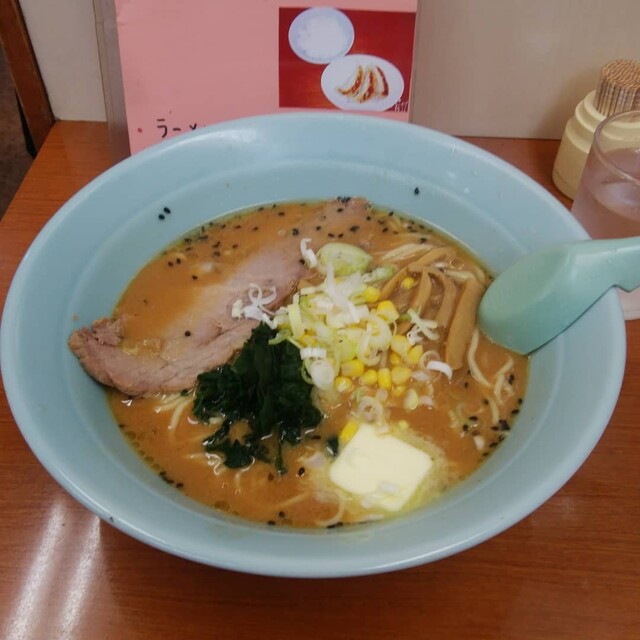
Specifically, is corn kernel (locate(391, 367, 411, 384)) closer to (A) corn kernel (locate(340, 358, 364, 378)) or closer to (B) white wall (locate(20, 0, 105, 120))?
(A) corn kernel (locate(340, 358, 364, 378))

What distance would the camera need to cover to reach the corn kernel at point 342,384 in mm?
1191

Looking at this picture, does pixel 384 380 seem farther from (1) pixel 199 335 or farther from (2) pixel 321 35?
(2) pixel 321 35

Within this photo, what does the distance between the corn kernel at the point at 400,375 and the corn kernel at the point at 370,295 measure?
164mm

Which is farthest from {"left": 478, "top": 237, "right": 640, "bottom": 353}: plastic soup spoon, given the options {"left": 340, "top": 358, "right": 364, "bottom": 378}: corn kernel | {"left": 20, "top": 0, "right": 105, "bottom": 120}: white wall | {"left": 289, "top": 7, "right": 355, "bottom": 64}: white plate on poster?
{"left": 20, "top": 0, "right": 105, "bottom": 120}: white wall

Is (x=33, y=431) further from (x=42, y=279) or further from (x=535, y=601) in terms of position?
(x=535, y=601)

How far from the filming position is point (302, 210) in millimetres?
1525

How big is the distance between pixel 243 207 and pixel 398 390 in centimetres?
57

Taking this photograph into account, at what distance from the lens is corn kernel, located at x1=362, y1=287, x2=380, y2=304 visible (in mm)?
1312

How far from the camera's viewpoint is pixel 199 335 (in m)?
1.29

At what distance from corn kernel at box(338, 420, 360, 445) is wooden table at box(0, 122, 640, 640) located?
0.22m

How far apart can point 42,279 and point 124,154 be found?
57 centimetres

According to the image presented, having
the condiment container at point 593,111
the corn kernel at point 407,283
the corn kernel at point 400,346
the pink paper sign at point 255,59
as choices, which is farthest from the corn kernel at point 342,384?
the condiment container at point 593,111

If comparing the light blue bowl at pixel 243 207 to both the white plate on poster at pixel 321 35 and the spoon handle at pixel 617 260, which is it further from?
the white plate on poster at pixel 321 35

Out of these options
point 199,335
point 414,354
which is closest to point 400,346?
point 414,354
